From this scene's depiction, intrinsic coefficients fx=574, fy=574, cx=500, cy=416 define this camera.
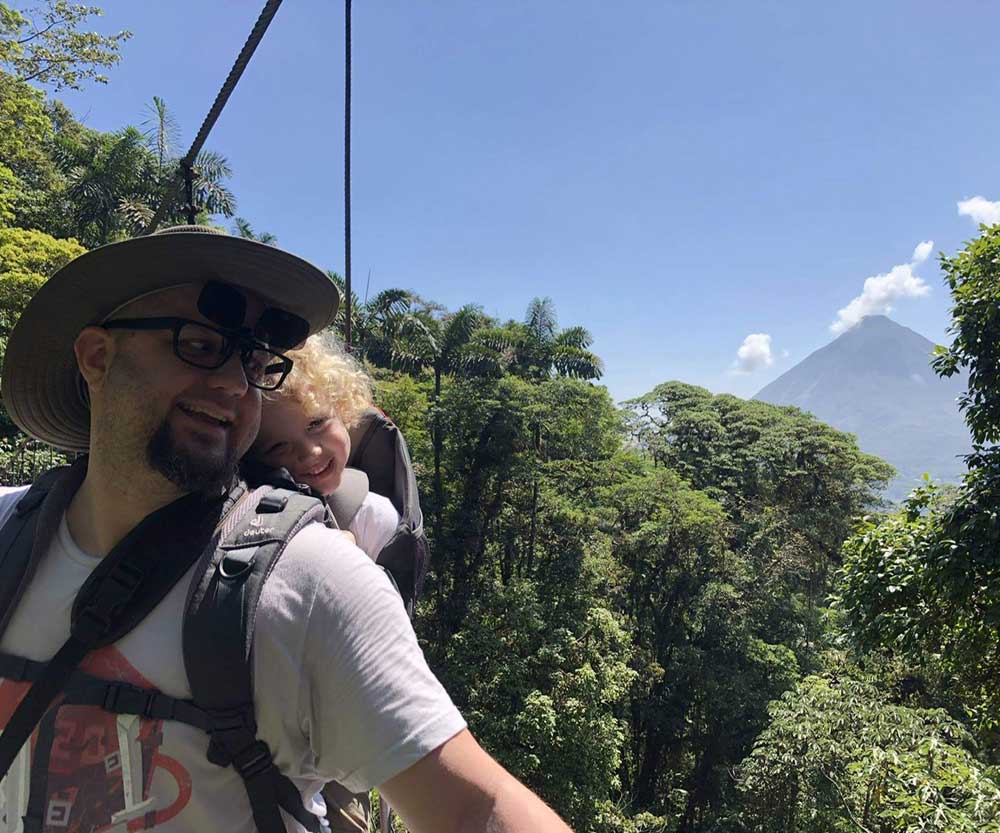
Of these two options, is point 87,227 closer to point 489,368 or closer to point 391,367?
point 391,367

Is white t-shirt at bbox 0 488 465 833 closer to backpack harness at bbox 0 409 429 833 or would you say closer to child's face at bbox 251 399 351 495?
backpack harness at bbox 0 409 429 833

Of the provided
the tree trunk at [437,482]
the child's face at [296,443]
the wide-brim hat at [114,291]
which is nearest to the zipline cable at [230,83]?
the wide-brim hat at [114,291]

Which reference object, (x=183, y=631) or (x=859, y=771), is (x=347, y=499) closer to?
(x=183, y=631)

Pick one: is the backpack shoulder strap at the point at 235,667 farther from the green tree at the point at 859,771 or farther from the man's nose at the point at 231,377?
the green tree at the point at 859,771

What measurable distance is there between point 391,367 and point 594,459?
7.34 metres

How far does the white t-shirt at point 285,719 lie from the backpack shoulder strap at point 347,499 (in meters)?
0.62

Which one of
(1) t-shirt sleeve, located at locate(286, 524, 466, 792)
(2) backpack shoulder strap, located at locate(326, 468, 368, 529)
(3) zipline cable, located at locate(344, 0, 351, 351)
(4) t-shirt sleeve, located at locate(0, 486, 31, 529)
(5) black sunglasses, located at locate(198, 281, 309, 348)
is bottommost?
(1) t-shirt sleeve, located at locate(286, 524, 466, 792)

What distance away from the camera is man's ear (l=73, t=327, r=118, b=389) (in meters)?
1.01

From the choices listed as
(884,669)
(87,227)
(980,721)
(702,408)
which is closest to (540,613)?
(884,669)

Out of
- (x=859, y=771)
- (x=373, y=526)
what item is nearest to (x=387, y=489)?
(x=373, y=526)

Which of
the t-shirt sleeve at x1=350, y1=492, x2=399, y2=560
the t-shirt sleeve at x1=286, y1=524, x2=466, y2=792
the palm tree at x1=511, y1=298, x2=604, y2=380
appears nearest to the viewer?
the t-shirt sleeve at x1=286, y1=524, x2=466, y2=792

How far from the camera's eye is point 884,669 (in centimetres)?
1164

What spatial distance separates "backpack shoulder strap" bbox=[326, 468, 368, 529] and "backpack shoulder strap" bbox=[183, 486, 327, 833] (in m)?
0.60

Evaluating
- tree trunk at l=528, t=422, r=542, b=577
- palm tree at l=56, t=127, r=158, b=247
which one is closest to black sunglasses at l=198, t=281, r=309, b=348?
tree trunk at l=528, t=422, r=542, b=577
